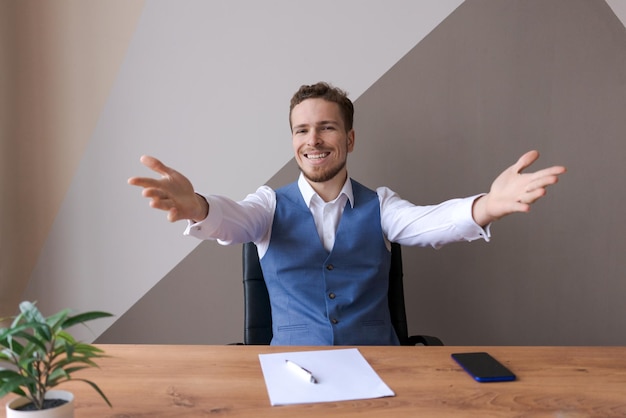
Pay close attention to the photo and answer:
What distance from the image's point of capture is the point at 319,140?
196 cm

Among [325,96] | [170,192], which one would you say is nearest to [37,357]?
[170,192]

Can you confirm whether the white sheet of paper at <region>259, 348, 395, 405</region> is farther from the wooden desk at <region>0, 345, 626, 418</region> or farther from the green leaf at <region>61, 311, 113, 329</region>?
the green leaf at <region>61, 311, 113, 329</region>

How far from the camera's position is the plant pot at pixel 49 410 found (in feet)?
2.71

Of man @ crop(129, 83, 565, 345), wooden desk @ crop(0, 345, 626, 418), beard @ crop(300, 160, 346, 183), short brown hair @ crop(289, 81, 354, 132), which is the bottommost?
wooden desk @ crop(0, 345, 626, 418)

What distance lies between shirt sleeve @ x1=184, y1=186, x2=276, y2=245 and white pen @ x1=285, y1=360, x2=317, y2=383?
0.57 meters

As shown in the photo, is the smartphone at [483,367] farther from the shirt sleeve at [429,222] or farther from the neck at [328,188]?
the neck at [328,188]

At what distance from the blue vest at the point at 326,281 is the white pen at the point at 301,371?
55 centimetres

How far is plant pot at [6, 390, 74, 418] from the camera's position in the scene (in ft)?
2.71

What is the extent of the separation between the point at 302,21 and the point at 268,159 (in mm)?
637

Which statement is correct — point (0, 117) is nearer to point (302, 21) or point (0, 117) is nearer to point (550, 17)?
point (302, 21)

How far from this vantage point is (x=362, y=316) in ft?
5.93

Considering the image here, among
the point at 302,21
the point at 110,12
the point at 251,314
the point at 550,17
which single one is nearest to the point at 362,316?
the point at 251,314

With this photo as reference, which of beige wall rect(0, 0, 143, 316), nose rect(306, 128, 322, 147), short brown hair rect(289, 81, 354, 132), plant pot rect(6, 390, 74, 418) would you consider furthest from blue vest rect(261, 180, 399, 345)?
beige wall rect(0, 0, 143, 316)

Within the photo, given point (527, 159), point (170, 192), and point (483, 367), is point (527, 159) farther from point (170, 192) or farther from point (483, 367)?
point (170, 192)
